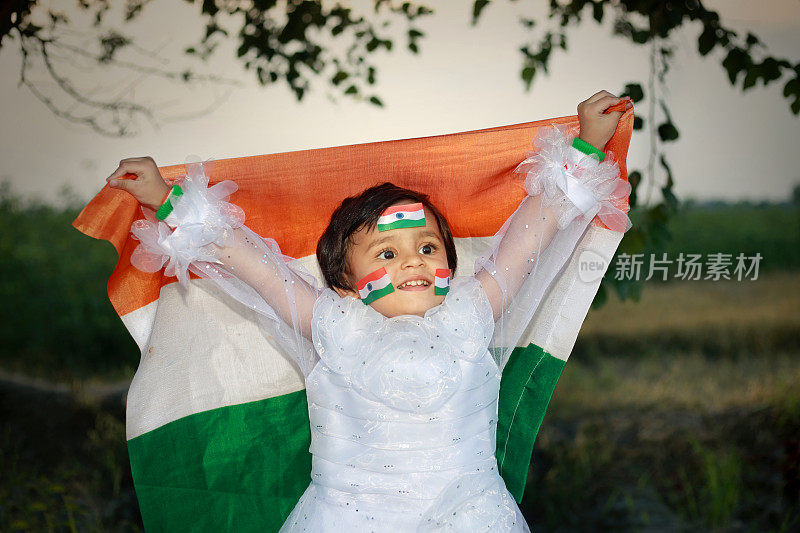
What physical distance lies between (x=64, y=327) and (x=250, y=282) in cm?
184

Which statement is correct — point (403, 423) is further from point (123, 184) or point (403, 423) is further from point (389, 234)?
point (123, 184)

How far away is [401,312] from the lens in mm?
1348

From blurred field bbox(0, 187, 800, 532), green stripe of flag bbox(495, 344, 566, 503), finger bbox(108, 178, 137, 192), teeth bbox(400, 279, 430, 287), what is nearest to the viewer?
→ finger bbox(108, 178, 137, 192)

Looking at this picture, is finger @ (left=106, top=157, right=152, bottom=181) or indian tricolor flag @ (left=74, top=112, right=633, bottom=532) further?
indian tricolor flag @ (left=74, top=112, right=633, bottom=532)

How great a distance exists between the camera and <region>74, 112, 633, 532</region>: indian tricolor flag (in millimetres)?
1428

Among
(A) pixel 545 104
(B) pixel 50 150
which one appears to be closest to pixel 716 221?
(A) pixel 545 104

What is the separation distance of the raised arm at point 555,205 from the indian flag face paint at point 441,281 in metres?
0.08

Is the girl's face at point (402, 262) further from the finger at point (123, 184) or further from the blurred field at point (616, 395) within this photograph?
the blurred field at point (616, 395)

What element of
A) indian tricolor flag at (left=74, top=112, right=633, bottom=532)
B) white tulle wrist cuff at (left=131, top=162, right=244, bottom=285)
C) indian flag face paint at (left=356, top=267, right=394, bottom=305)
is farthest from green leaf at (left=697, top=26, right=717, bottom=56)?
white tulle wrist cuff at (left=131, top=162, right=244, bottom=285)

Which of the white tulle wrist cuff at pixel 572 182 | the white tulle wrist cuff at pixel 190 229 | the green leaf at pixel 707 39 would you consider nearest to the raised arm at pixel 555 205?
the white tulle wrist cuff at pixel 572 182

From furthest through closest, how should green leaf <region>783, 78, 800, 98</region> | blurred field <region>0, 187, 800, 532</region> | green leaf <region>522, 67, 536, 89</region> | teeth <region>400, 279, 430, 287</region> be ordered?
blurred field <region>0, 187, 800, 532</region>
green leaf <region>522, 67, 536, 89</region>
green leaf <region>783, 78, 800, 98</region>
teeth <region>400, 279, 430, 287</region>

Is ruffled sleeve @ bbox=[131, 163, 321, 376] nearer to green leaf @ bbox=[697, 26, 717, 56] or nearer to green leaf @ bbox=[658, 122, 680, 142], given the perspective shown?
green leaf @ bbox=[658, 122, 680, 142]

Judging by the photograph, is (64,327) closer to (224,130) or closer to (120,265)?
(224,130)

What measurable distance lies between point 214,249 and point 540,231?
0.63 metres
